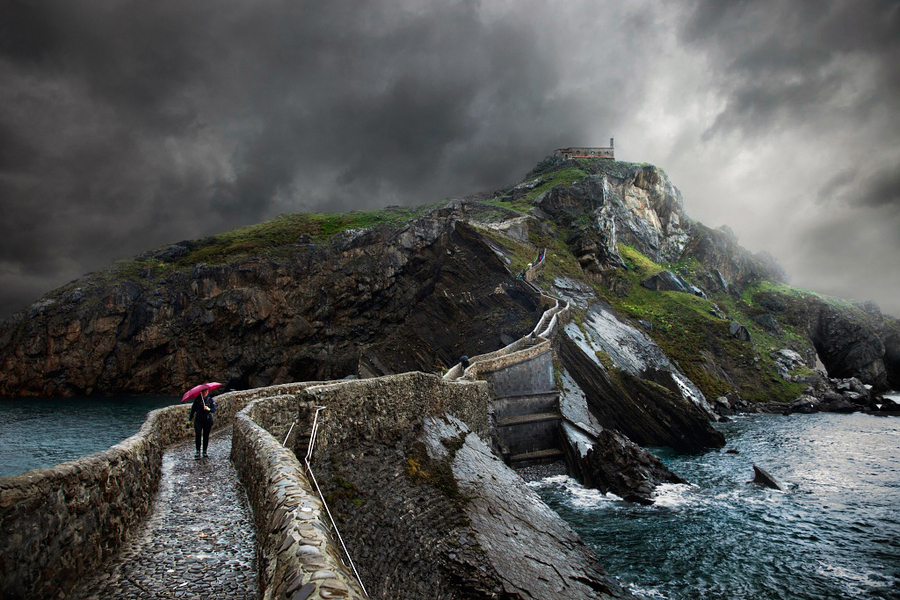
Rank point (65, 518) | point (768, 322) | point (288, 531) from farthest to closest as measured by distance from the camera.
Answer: point (768, 322)
point (65, 518)
point (288, 531)

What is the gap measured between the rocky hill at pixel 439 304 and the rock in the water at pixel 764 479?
2396cm

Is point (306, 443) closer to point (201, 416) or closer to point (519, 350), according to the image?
point (201, 416)

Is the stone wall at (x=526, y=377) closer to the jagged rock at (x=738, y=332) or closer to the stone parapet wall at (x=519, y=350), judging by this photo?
the stone parapet wall at (x=519, y=350)

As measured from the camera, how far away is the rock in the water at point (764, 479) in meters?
25.4

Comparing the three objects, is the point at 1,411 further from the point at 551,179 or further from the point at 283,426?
the point at 551,179

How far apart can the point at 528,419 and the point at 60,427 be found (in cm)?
4923

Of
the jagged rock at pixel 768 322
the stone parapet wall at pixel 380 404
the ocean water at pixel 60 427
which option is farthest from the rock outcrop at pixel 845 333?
the ocean water at pixel 60 427

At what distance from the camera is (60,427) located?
4656 cm

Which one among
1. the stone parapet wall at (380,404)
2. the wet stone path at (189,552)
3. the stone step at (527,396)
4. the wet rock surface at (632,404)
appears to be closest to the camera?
the wet stone path at (189,552)

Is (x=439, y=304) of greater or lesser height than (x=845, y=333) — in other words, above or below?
above

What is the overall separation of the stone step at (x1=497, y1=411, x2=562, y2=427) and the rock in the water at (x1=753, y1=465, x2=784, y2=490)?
11.9 meters

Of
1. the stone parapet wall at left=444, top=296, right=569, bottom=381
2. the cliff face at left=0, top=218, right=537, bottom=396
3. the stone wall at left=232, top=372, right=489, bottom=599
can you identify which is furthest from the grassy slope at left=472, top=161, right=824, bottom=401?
the stone wall at left=232, top=372, right=489, bottom=599

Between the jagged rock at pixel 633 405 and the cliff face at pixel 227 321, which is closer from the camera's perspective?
the jagged rock at pixel 633 405

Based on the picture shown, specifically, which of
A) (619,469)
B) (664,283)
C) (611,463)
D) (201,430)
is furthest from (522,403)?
(664,283)
